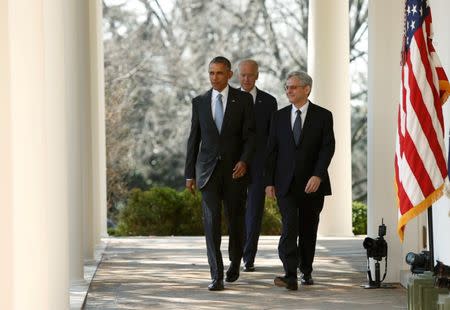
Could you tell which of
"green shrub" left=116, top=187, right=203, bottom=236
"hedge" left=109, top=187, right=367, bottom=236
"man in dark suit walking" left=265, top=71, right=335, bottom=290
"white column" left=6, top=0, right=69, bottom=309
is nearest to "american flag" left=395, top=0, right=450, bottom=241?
"man in dark suit walking" left=265, top=71, right=335, bottom=290

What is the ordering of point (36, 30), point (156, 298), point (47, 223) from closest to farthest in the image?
point (36, 30) < point (47, 223) < point (156, 298)

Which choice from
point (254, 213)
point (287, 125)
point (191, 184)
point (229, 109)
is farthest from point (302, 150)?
point (254, 213)

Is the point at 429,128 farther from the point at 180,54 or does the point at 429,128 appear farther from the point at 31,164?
the point at 180,54

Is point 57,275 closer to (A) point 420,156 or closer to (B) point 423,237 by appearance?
(A) point 420,156

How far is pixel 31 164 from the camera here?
324 inches

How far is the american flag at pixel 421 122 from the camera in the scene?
1177 centimetres

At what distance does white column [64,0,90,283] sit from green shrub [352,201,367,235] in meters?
12.5

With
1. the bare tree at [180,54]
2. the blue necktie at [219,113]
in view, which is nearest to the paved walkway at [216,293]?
the blue necktie at [219,113]

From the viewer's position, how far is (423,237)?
14477 millimetres

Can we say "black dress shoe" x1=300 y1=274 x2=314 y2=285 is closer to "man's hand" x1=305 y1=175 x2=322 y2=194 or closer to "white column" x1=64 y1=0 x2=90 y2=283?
"man's hand" x1=305 y1=175 x2=322 y2=194

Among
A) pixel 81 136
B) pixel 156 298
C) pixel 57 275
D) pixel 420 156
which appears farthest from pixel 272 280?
pixel 57 275

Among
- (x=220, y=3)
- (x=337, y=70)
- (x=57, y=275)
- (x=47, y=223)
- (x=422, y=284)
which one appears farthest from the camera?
(x=220, y=3)

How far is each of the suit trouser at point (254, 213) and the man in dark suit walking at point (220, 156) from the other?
5.11ft

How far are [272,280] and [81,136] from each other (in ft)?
9.63
